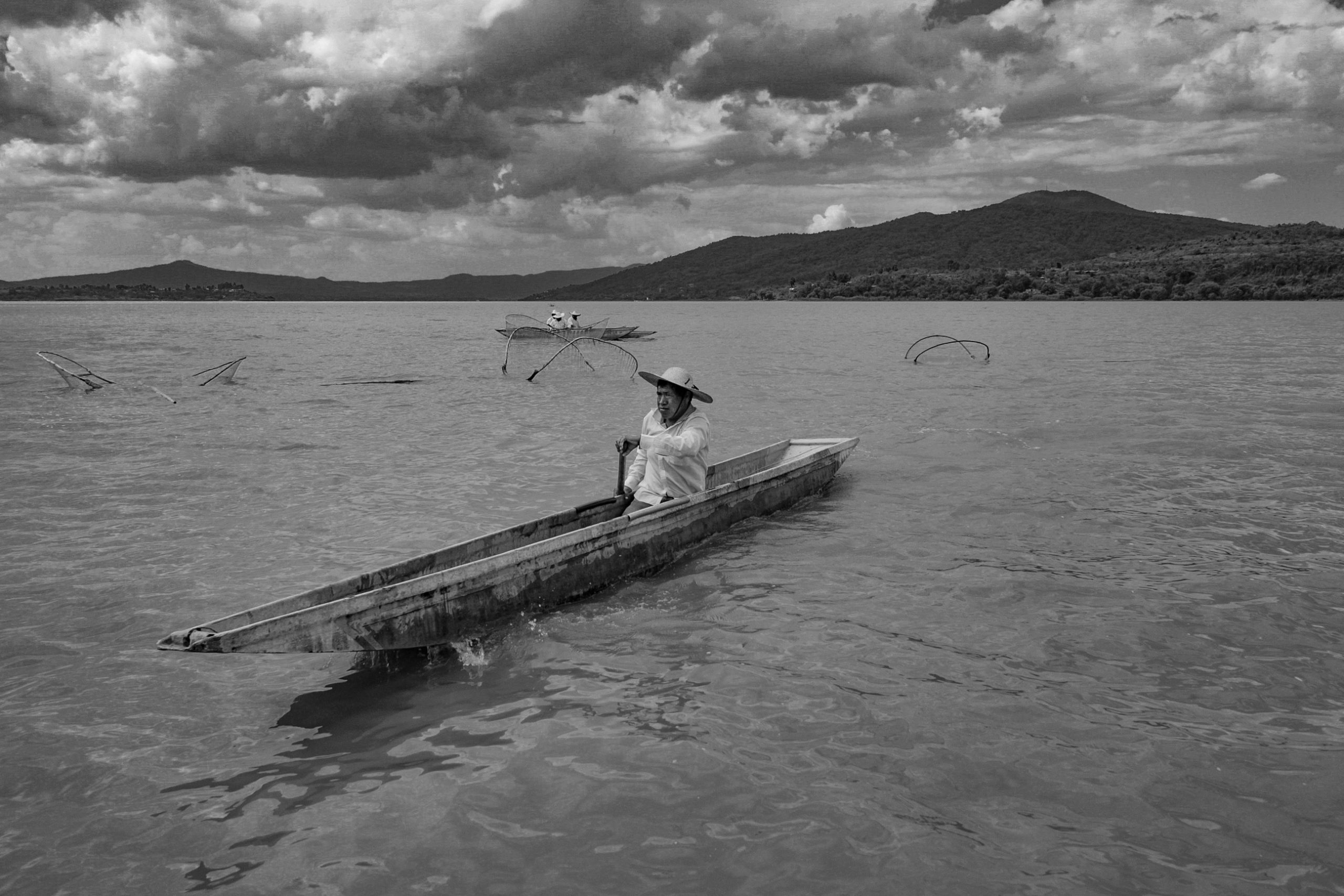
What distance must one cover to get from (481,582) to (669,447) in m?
2.72

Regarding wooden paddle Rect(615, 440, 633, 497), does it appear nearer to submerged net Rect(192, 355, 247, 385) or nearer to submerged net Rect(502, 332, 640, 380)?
submerged net Rect(502, 332, 640, 380)

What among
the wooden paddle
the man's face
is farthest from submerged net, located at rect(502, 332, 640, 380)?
the man's face

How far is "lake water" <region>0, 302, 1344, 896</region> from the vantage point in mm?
4266

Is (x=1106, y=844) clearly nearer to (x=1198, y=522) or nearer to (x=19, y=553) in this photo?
(x=1198, y=522)

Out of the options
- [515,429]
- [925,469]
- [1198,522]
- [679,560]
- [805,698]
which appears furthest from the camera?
[515,429]

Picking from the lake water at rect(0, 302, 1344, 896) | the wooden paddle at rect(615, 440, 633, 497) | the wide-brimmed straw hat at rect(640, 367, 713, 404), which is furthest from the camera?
the wooden paddle at rect(615, 440, 633, 497)

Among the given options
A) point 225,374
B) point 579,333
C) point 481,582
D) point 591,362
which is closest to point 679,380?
point 481,582

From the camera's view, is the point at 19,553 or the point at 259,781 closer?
the point at 259,781

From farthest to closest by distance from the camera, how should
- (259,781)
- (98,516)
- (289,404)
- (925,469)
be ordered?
(289,404), (925,469), (98,516), (259,781)

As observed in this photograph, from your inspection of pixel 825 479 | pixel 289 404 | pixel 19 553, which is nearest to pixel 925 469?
pixel 825 479

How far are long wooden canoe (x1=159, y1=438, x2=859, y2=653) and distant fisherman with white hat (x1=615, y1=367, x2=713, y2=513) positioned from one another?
0.23m

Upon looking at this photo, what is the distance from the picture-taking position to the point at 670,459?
9023 millimetres

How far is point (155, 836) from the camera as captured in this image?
176 inches

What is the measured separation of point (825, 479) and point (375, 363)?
2971 centimetres
